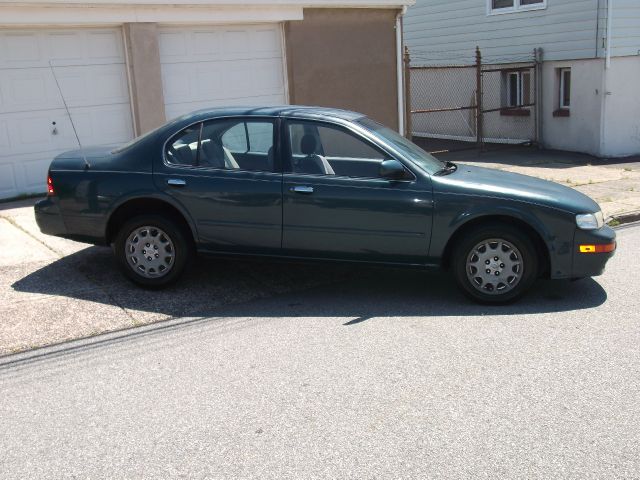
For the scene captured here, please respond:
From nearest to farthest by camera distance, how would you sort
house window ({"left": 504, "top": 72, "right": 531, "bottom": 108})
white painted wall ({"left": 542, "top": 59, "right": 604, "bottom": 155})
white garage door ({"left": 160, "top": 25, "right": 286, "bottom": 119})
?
white garage door ({"left": 160, "top": 25, "right": 286, "bottom": 119}), white painted wall ({"left": 542, "top": 59, "right": 604, "bottom": 155}), house window ({"left": 504, "top": 72, "right": 531, "bottom": 108})

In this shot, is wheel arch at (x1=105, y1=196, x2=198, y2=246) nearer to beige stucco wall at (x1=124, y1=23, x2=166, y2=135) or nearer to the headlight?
the headlight

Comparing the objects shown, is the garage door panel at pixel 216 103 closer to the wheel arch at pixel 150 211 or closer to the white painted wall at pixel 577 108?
the wheel arch at pixel 150 211

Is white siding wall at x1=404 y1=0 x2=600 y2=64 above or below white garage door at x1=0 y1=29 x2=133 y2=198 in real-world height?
above

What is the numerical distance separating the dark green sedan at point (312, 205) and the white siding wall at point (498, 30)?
1016cm

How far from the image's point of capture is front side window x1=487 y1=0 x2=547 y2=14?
16.5 m

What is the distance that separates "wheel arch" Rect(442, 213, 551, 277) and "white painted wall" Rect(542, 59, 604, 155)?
10.2m

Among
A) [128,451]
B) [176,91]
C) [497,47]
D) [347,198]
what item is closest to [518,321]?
[347,198]

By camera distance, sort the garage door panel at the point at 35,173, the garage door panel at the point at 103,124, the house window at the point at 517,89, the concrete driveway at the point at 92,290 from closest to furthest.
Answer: the concrete driveway at the point at 92,290, the garage door panel at the point at 35,173, the garage door panel at the point at 103,124, the house window at the point at 517,89

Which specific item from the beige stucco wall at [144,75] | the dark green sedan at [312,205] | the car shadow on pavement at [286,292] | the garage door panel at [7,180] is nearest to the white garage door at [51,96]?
the garage door panel at [7,180]

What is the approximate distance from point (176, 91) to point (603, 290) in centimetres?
763

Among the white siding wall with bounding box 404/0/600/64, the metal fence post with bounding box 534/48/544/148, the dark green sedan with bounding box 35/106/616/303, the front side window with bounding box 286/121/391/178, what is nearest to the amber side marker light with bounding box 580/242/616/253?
the dark green sedan with bounding box 35/106/616/303

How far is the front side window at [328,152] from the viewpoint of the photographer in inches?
249

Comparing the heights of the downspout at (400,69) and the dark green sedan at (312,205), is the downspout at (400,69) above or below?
above

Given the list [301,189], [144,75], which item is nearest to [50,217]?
[301,189]
